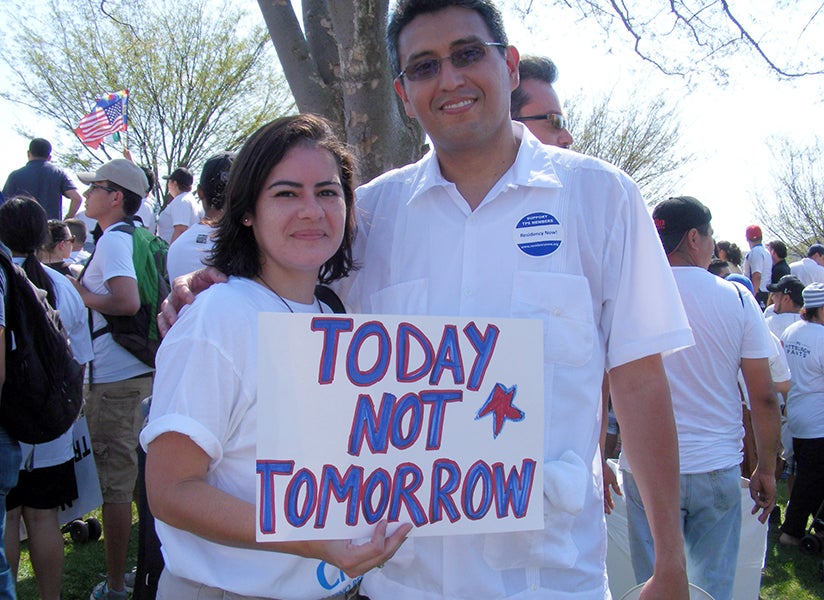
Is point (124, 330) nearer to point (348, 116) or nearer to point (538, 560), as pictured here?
point (348, 116)

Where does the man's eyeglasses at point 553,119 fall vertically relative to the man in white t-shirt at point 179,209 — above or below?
above

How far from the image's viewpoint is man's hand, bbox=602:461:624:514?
3328 millimetres

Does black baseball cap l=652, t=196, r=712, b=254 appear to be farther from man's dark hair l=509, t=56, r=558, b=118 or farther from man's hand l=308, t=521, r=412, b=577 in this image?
man's hand l=308, t=521, r=412, b=577

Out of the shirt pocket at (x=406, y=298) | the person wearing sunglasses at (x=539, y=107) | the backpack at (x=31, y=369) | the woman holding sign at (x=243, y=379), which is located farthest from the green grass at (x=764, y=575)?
the person wearing sunglasses at (x=539, y=107)

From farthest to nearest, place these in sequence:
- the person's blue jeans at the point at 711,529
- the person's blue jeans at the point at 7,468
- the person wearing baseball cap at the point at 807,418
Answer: the person wearing baseball cap at the point at 807,418 < the person's blue jeans at the point at 711,529 < the person's blue jeans at the point at 7,468

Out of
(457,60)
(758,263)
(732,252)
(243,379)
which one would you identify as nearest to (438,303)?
(243,379)

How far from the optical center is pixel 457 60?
193 centimetres

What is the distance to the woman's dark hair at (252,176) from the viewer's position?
1.94 metres

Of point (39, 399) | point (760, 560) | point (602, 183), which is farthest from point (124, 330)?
point (760, 560)

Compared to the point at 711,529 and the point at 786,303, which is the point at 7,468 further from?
the point at 786,303

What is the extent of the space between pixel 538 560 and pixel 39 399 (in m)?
2.40

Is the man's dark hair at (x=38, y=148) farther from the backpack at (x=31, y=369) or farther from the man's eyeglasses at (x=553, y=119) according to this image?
the man's eyeglasses at (x=553, y=119)

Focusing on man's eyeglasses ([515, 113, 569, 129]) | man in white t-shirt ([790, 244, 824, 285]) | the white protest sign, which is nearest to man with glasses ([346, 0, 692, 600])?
the white protest sign

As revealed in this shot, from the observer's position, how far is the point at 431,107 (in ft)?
6.39
